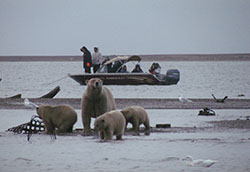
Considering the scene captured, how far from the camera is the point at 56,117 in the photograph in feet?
49.8

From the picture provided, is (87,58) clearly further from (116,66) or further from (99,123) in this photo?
(99,123)

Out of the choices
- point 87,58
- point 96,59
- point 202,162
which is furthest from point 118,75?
point 202,162

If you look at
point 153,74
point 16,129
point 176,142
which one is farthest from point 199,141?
point 153,74

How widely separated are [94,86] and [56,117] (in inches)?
37.8

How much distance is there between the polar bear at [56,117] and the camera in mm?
15117

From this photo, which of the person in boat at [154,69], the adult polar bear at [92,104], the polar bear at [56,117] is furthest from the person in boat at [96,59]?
the polar bear at [56,117]

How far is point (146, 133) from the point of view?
1545cm

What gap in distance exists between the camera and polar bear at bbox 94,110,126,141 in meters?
13.6

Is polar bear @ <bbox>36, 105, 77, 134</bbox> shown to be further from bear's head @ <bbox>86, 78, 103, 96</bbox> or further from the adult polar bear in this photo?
bear's head @ <bbox>86, 78, 103, 96</bbox>

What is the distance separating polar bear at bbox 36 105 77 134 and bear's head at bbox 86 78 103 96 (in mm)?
551

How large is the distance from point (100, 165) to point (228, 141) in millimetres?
3475

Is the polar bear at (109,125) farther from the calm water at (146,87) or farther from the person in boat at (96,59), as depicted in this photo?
the person in boat at (96,59)

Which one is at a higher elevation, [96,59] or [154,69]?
[96,59]

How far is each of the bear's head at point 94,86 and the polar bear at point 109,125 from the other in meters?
0.99
